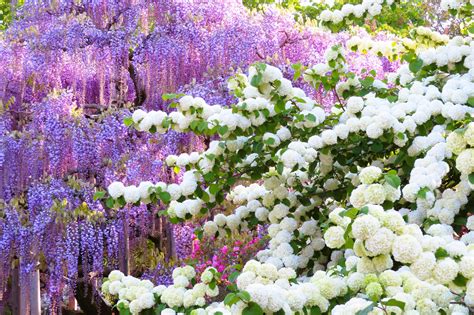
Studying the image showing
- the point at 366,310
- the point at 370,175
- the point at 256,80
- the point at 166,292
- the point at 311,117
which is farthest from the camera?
the point at 311,117

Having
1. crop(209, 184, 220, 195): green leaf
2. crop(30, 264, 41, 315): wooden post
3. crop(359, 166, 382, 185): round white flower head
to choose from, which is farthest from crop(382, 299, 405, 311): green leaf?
crop(30, 264, 41, 315): wooden post

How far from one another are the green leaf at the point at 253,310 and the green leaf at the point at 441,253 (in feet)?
1.90

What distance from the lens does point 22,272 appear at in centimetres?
816

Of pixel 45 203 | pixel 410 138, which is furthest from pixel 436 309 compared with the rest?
pixel 45 203

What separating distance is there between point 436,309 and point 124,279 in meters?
1.81

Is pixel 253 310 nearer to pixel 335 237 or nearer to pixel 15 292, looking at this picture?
pixel 335 237

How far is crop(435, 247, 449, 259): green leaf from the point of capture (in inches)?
93.4

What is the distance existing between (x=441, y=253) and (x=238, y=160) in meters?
1.92

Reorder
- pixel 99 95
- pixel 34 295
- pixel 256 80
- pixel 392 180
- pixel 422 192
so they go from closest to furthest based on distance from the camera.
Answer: pixel 392 180 → pixel 422 192 → pixel 256 80 → pixel 34 295 → pixel 99 95

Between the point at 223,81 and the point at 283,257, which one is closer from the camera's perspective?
the point at 283,257

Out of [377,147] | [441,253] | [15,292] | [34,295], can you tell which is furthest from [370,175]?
[15,292]

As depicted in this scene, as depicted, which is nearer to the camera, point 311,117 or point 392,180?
point 392,180

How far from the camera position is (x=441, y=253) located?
7.80 ft

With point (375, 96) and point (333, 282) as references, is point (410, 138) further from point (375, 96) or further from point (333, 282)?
point (333, 282)
